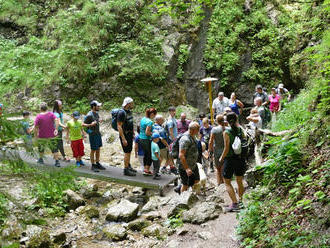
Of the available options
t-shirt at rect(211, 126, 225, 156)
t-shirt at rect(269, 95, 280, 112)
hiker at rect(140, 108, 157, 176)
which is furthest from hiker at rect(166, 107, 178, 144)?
t-shirt at rect(269, 95, 280, 112)

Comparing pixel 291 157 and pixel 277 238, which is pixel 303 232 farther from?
pixel 291 157

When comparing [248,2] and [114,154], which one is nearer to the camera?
[114,154]

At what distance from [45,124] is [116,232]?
3470mm

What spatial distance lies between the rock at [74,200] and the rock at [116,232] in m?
1.61

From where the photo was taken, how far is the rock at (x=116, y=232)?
6510mm

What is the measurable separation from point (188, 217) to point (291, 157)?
221cm

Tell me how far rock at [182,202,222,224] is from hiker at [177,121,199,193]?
690 mm

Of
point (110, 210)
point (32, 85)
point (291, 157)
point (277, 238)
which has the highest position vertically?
point (32, 85)

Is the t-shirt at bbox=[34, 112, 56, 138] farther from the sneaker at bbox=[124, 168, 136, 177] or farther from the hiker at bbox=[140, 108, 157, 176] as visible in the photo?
the hiker at bbox=[140, 108, 157, 176]

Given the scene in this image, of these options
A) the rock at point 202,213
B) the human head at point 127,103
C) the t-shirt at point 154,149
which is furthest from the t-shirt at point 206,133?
the rock at point 202,213

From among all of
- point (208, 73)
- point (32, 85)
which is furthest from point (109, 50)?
point (208, 73)

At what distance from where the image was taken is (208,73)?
16.1 meters

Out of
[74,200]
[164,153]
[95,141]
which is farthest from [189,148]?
[74,200]

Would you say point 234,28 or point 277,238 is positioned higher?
point 234,28
